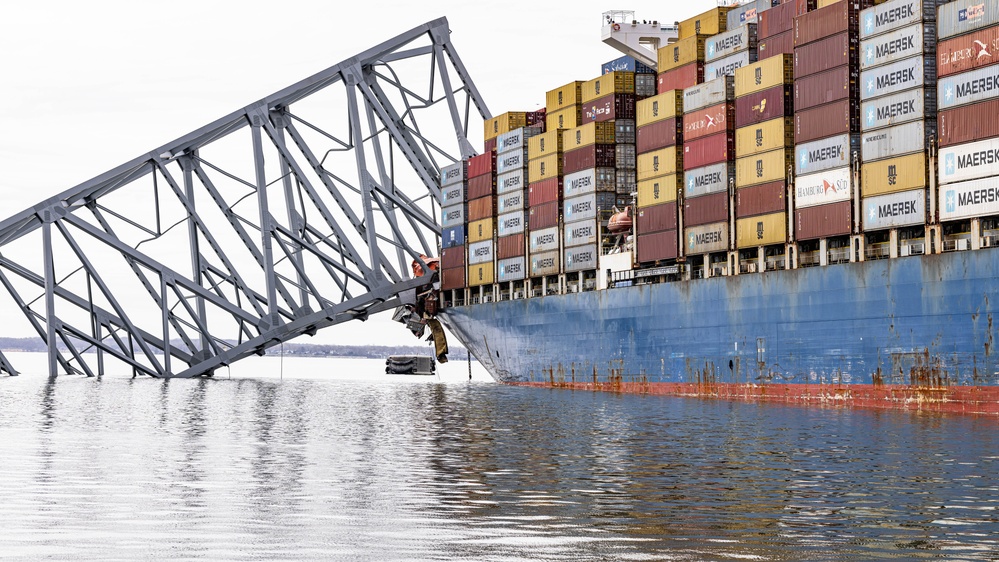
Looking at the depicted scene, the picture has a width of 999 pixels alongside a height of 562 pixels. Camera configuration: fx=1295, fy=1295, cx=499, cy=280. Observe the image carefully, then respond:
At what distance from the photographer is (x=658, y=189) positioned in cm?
7069

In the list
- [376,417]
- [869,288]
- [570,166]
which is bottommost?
[376,417]

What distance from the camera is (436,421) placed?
46000 mm

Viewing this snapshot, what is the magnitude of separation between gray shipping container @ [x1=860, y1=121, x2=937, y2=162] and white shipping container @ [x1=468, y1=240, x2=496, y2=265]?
127ft

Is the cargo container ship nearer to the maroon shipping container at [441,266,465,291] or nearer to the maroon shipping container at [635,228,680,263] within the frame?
the maroon shipping container at [635,228,680,263]

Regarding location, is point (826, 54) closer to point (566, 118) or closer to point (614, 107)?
point (614, 107)

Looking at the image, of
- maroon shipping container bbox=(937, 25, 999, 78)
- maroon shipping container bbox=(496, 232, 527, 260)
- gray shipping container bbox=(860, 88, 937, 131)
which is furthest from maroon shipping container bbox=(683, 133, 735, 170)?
maroon shipping container bbox=(496, 232, 527, 260)

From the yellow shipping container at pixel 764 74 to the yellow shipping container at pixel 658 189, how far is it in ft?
23.1

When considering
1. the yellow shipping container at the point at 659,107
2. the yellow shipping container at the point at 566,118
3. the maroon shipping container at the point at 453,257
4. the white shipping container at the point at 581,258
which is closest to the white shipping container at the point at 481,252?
the maroon shipping container at the point at 453,257

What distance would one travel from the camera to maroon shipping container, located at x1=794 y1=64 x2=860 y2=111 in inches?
2200

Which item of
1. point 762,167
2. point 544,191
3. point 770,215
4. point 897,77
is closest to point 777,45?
point 762,167

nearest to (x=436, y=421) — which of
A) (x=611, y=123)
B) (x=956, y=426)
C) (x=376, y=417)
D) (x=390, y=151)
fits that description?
(x=376, y=417)

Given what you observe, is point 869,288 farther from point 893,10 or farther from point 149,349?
point 149,349

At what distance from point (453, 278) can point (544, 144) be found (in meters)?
16.3

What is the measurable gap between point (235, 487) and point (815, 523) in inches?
410
